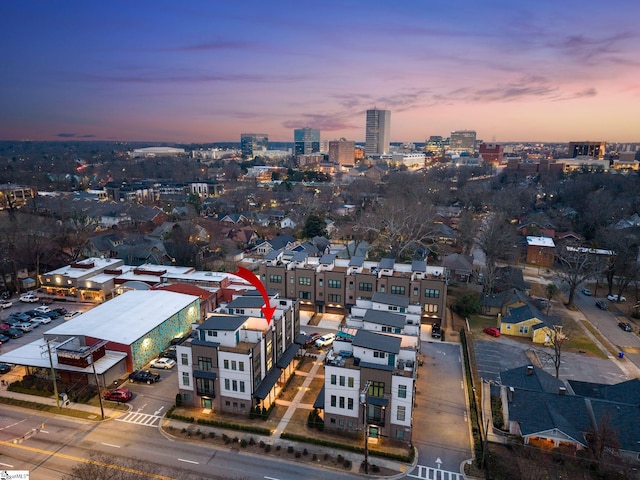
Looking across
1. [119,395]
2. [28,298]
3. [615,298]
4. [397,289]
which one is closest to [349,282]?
[397,289]

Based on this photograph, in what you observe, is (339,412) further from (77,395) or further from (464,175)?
(464,175)

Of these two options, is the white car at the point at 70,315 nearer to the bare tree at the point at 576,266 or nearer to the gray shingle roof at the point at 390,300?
the gray shingle roof at the point at 390,300

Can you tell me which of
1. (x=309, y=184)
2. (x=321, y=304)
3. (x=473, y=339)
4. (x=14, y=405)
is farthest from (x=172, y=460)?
(x=309, y=184)

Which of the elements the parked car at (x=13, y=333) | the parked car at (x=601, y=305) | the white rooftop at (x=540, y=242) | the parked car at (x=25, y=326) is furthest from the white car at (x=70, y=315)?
the white rooftop at (x=540, y=242)

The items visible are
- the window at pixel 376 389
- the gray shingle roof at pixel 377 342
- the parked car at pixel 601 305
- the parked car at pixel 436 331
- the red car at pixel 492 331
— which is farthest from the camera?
the parked car at pixel 601 305

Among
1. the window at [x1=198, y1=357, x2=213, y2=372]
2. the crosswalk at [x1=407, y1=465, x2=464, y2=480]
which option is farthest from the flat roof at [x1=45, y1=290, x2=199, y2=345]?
the crosswalk at [x1=407, y1=465, x2=464, y2=480]

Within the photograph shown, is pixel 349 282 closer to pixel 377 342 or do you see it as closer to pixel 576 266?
pixel 377 342
